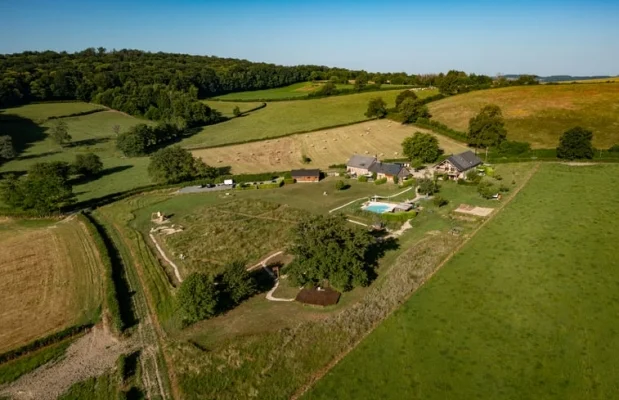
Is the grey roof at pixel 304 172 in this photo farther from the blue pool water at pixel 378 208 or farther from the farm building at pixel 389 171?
the blue pool water at pixel 378 208

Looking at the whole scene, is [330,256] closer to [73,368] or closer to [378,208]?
[73,368]

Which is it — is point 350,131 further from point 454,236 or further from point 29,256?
point 29,256

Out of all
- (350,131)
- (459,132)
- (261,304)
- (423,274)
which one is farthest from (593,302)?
(350,131)

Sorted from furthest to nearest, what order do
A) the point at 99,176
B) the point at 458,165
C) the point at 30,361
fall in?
the point at 99,176
the point at 458,165
the point at 30,361

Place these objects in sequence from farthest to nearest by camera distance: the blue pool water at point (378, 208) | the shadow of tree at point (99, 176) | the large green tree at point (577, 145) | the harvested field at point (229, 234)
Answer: the shadow of tree at point (99, 176)
the large green tree at point (577, 145)
the blue pool water at point (378, 208)
the harvested field at point (229, 234)

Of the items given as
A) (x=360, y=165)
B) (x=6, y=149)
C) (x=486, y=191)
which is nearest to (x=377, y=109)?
(x=360, y=165)

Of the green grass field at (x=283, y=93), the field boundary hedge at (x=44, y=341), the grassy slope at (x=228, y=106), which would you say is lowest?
the field boundary hedge at (x=44, y=341)

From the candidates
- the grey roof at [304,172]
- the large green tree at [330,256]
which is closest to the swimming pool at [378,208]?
the large green tree at [330,256]
